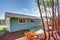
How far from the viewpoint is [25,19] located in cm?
1209

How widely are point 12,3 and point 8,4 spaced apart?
16.6 inches

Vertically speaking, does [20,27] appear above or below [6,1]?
below

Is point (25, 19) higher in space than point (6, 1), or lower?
lower

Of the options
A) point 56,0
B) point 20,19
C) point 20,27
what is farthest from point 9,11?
point 56,0

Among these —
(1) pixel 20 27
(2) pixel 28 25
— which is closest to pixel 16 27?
(1) pixel 20 27

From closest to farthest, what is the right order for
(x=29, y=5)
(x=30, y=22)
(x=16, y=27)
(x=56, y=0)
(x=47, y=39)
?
(x=47, y=39)
(x=56, y=0)
(x=29, y=5)
(x=16, y=27)
(x=30, y=22)

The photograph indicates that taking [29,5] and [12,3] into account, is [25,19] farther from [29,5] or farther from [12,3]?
[12,3]

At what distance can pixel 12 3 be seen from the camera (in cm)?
898

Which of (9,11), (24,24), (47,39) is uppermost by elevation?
(9,11)

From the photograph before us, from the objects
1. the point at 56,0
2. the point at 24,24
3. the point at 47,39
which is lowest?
the point at 47,39

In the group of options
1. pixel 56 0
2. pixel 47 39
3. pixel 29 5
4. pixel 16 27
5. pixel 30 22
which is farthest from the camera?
pixel 30 22

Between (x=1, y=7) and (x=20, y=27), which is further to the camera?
(x=20, y=27)

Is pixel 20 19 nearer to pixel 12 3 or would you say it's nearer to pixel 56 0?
pixel 12 3

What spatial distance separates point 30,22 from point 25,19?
1.22m
